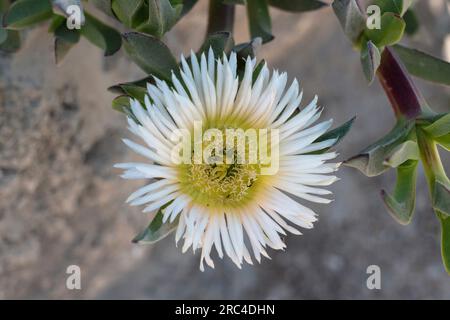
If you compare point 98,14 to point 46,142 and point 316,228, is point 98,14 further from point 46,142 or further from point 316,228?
point 316,228

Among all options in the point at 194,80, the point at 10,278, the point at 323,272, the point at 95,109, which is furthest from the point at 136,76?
the point at 323,272

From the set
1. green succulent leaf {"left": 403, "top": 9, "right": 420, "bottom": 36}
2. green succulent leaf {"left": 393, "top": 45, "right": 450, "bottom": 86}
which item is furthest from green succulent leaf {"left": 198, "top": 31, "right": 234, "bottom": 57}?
green succulent leaf {"left": 403, "top": 9, "right": 420, "bottom": 36}

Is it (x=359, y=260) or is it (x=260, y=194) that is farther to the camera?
(x=359, y=260)

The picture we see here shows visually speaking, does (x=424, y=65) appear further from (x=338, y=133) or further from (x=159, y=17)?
(x=159, y=17)

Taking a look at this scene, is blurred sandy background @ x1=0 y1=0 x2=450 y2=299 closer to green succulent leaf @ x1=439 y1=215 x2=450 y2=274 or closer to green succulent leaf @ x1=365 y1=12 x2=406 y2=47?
green succulent leaf @ x1=365 y1=12 x2=406 y2=47

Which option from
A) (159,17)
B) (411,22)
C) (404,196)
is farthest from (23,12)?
(411,22)

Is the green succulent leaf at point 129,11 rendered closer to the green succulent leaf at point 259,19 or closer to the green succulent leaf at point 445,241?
the green succulent leaf at point 259,19
